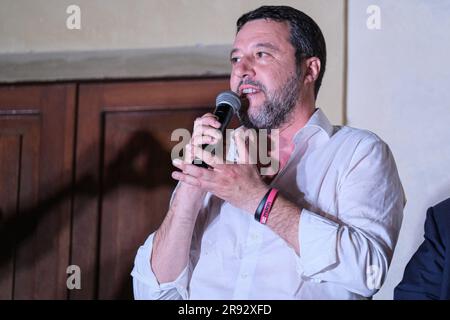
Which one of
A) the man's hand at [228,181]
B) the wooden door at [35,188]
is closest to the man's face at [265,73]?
the man's hand at [228,181]

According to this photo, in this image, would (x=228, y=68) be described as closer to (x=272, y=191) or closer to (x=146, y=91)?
(x=146, y=91)

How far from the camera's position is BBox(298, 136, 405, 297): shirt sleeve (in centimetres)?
91

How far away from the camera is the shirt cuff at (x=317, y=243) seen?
0.91m

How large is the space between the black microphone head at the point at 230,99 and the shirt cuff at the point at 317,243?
0.25 metres

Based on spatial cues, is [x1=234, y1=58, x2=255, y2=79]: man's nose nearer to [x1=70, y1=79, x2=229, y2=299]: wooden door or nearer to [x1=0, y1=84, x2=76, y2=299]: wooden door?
[x1=70, y1=79, x2=229, y2=299]: wooden door

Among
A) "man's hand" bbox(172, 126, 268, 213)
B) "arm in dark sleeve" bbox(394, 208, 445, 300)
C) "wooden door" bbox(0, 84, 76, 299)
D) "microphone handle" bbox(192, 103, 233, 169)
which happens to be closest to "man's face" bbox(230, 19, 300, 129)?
"microphone handle" bbox(192, 103, 233, 169)

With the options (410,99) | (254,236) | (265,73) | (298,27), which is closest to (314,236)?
(254,236)

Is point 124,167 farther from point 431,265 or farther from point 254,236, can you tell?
point 431,265

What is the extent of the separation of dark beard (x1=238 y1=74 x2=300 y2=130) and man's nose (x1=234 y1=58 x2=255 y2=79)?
0.19 ft

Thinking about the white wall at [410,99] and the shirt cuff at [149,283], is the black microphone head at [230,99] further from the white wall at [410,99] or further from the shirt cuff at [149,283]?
the white wall at [410,99]

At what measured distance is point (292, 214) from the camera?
93 centimetres

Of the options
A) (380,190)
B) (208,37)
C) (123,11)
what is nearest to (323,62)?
(380,190)

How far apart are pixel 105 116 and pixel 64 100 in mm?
158
